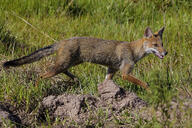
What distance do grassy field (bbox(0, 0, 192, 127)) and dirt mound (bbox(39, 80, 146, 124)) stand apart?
0.28 m

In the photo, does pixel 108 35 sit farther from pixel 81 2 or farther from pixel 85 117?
pixel 85 117

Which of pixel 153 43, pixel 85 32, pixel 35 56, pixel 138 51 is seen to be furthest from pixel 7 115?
pixel 85 32

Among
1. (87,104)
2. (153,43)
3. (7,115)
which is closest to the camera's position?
(7,115)

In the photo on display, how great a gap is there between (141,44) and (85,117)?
2836 millimetres

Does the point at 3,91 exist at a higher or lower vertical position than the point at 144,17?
lower

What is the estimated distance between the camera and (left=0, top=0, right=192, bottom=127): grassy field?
554 centimetres

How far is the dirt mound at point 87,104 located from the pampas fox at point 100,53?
1.15 meters

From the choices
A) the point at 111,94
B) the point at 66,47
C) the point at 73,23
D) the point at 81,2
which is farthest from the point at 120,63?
the point at 81,2

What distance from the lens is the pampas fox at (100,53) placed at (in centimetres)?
636

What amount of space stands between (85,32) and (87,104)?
4506 millimetres

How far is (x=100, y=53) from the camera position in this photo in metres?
6.66

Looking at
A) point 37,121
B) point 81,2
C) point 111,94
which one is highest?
point 81,2

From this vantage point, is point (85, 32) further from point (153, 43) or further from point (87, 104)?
point (87, 104)

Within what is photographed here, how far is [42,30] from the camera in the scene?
8.83 meters
